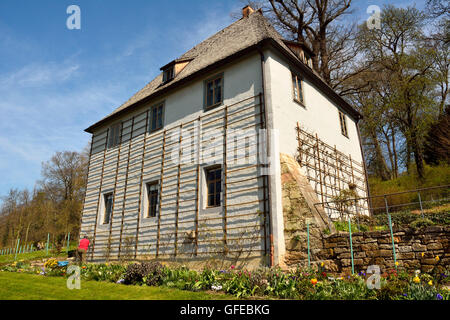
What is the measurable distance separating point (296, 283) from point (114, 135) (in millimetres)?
14242

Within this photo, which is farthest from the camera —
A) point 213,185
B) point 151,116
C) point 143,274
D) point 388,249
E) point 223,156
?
point 151,116

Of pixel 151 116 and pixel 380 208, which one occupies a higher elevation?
pixel 151 116

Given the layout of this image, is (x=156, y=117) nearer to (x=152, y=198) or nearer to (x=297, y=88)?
(x=152, y=198)

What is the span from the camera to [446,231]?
8000mm

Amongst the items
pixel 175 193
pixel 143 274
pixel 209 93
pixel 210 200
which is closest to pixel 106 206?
pixel 175 193

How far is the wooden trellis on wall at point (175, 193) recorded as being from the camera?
421 inches

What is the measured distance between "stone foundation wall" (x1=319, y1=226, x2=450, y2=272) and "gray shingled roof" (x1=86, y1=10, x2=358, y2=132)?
7386 mm

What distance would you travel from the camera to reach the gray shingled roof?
13.2 meters

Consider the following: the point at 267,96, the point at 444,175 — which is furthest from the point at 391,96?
the point at 267,96

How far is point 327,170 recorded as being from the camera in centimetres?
1352

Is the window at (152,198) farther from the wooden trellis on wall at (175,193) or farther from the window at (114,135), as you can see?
the window at (114,135)

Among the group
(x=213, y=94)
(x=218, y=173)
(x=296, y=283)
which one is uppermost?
(x=213, y=94)

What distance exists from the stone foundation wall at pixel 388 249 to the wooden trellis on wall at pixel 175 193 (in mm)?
2016

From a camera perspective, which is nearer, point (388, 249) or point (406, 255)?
point (406, 255)
